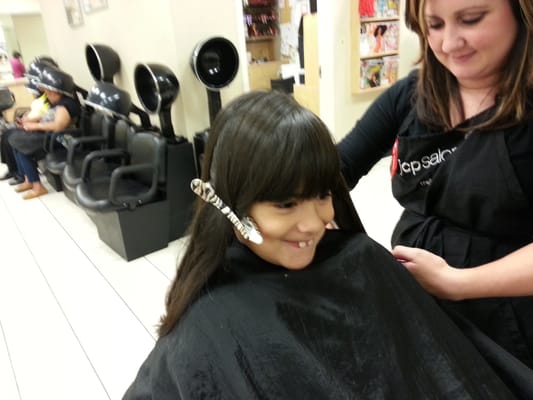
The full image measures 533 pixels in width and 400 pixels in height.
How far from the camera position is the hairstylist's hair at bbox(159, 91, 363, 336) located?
25.7 inches

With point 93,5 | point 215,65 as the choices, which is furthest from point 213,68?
point 93,5

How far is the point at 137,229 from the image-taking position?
2.56 metres

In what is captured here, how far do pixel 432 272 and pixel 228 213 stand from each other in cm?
42

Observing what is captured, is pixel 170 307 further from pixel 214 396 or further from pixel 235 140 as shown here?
pixel 235 140

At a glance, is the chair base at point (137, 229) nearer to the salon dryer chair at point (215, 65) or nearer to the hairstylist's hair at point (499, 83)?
the salon dryer chair at point (215, 65)

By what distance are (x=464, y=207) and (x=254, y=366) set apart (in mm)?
475

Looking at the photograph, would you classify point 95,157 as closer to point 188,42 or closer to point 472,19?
point 188,42

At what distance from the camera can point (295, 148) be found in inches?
25.9

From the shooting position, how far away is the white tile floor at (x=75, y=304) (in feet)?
5.68

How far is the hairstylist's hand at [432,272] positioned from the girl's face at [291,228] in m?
0.20

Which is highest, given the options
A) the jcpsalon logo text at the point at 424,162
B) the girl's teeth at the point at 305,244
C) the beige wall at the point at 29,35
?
the beige wall at the point at 29,35

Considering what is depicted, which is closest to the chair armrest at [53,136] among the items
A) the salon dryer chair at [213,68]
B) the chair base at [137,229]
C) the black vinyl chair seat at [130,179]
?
the black vinyl chair seat at [130,179]

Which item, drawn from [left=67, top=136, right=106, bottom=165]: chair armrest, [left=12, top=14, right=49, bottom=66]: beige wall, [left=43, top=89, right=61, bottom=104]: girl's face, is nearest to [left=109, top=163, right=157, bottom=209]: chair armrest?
[left=67, top=136, right=106, bottom=165]: chair armrest

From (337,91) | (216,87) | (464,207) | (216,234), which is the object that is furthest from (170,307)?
(337,91)
